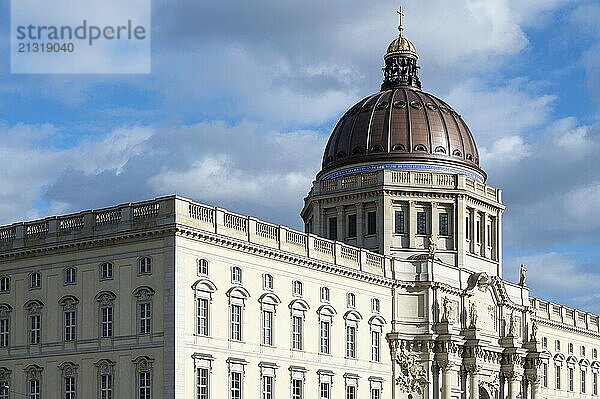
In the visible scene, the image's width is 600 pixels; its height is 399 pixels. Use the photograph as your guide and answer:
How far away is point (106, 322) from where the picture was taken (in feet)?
273

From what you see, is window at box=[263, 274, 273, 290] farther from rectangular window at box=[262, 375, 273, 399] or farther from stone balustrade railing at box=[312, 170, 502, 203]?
stone balustrade railing at box=[312, 170, 502, 203]

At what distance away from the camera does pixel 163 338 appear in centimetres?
8025

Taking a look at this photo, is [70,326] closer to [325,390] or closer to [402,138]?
[325,390]

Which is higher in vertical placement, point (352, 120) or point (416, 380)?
point (352, 120)

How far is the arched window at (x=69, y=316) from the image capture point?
84438mm

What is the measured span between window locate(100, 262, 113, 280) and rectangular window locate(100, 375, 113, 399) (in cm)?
641

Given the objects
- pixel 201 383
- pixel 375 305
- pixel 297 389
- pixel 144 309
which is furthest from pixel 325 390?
pixel 144 309

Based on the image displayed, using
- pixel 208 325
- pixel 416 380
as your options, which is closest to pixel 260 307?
pixel 208 325

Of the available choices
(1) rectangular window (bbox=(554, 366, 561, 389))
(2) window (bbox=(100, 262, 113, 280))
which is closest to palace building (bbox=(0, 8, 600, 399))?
(2) window (bbox=(100, 262, 113, 280))

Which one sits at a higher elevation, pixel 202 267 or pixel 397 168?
pixel 397 168

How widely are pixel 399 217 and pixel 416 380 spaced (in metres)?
16.3

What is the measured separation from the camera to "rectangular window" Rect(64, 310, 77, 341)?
8431 cm

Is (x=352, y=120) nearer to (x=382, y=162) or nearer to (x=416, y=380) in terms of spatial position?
(x=382, y=162)

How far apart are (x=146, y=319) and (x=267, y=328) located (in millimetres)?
10494
